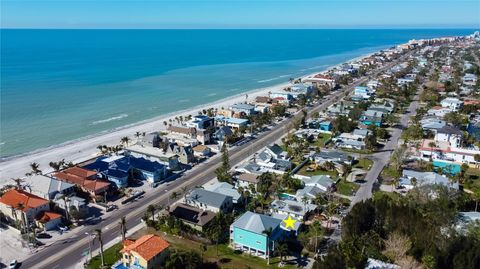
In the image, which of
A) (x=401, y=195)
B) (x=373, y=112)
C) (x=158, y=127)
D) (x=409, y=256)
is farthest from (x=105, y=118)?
(x=409, y=256)

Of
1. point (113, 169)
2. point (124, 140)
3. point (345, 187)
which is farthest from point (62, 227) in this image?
point (345, 187)

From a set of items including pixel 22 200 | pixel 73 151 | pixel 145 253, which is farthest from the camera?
pixel 73 151

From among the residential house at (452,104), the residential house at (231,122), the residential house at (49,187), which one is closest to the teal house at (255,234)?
the residential house at (49,187)

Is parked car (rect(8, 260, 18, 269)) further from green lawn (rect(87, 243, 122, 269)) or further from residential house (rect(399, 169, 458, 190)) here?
residential house (rect(399, 169, 458, 190))

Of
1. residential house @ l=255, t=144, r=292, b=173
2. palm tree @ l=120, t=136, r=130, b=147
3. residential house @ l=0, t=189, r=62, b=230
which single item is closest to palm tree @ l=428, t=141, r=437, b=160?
residential house @ l=255, t=144, r=292, b=173

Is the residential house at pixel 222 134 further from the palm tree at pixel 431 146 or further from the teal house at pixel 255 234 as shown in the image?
the palm tree at pixel 431 146

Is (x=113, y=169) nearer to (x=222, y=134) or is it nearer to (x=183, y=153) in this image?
(x=183, y=153)
